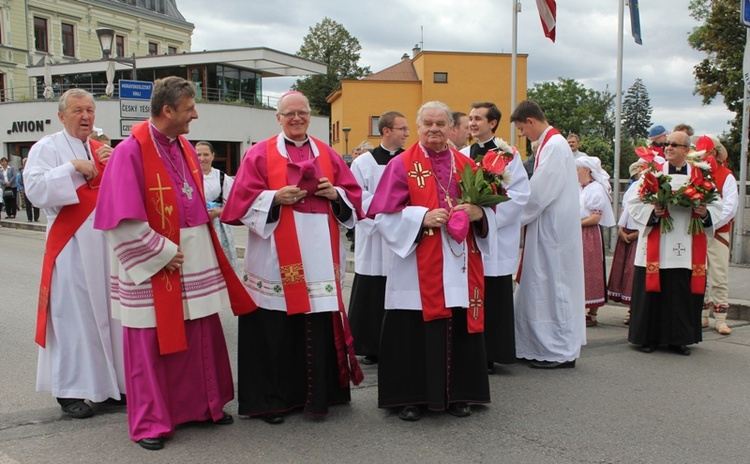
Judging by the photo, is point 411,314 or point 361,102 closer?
point 411,314

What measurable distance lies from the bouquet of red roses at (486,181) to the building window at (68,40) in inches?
1944

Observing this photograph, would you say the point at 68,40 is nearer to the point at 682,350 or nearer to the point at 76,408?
the point at 76,408

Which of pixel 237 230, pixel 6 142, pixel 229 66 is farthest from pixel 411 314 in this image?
pixel 6 142

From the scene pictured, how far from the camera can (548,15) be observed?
1420 centimetres

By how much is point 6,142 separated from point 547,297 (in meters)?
36.7

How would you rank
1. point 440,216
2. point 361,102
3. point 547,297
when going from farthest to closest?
point 361,102 → point 547,297 → point 440,216

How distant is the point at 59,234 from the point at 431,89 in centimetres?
4150

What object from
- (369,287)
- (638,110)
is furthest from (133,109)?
(638,110)

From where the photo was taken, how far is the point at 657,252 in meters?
6.49

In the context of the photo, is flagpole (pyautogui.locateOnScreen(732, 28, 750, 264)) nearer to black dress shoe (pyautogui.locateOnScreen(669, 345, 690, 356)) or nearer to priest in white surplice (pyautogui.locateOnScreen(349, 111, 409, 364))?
black dress shoe (pyautogui.locateOnScreen(669, 345, 690, 356))

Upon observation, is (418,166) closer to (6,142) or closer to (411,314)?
(411,314)

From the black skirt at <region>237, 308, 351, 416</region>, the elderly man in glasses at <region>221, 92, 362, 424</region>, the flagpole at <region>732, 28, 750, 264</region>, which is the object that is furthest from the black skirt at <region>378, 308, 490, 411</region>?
the flagpole at <region>732, 28, 750, 264</region>

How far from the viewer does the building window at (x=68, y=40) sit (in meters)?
47.6

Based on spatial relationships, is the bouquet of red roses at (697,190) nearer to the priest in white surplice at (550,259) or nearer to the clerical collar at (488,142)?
the priest in white surplice at (550,259)
